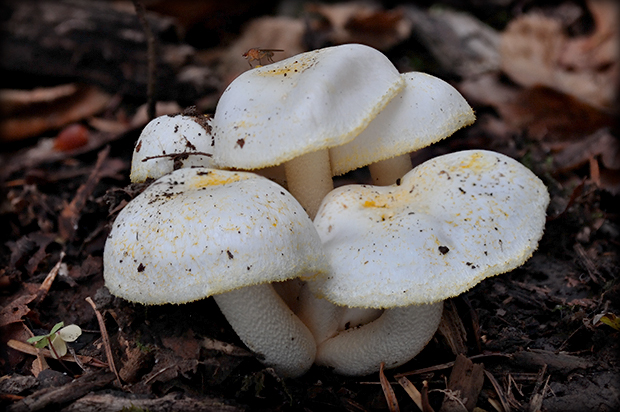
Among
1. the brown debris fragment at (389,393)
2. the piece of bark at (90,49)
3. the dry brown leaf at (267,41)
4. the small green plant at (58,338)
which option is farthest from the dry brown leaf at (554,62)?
the small green plant at (58,338)

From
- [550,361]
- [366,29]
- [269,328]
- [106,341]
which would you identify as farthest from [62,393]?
[366,29]

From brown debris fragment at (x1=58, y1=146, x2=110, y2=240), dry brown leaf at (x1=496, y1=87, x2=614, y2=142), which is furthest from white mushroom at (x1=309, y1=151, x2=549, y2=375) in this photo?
dry brown leaf at (x1=496, y1=87, x2=614, y2=142)

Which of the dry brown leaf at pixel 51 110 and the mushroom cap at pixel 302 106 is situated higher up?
the mushroom cap at pixel 302 106

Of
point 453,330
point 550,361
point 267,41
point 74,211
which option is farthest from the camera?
point 267,41

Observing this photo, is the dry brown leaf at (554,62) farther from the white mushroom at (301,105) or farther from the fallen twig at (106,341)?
the fallen twig at (106,341)

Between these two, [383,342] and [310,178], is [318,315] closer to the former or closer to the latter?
[383,342]
